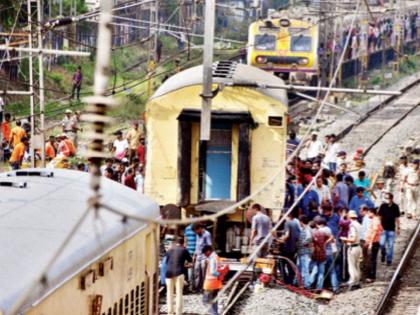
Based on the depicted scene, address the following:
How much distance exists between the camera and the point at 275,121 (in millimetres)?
17812

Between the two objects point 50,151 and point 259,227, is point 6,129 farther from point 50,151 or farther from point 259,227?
point 259,227

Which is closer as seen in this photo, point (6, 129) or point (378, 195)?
point (6, 129)

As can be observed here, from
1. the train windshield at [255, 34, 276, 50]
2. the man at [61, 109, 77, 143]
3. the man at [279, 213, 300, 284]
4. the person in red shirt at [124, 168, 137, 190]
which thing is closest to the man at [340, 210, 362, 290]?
the man at [279, 213, 300, 284]

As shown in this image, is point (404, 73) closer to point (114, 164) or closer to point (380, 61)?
point (380, 61)

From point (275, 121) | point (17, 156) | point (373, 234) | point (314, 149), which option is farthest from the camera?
point (314, 149)

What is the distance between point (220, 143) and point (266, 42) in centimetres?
1865

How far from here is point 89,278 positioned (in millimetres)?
9352

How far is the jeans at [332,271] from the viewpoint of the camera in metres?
16.5

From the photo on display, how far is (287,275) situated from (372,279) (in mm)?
1371

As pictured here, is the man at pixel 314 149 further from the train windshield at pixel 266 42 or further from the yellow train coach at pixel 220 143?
the train windshield at pixel 266 42

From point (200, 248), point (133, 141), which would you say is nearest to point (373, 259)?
point (200, 248)

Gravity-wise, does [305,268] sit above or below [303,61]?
below

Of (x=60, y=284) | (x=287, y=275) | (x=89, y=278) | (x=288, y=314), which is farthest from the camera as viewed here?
(x=287, y=275)

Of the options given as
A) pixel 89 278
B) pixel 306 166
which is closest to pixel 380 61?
pixel 306 166
